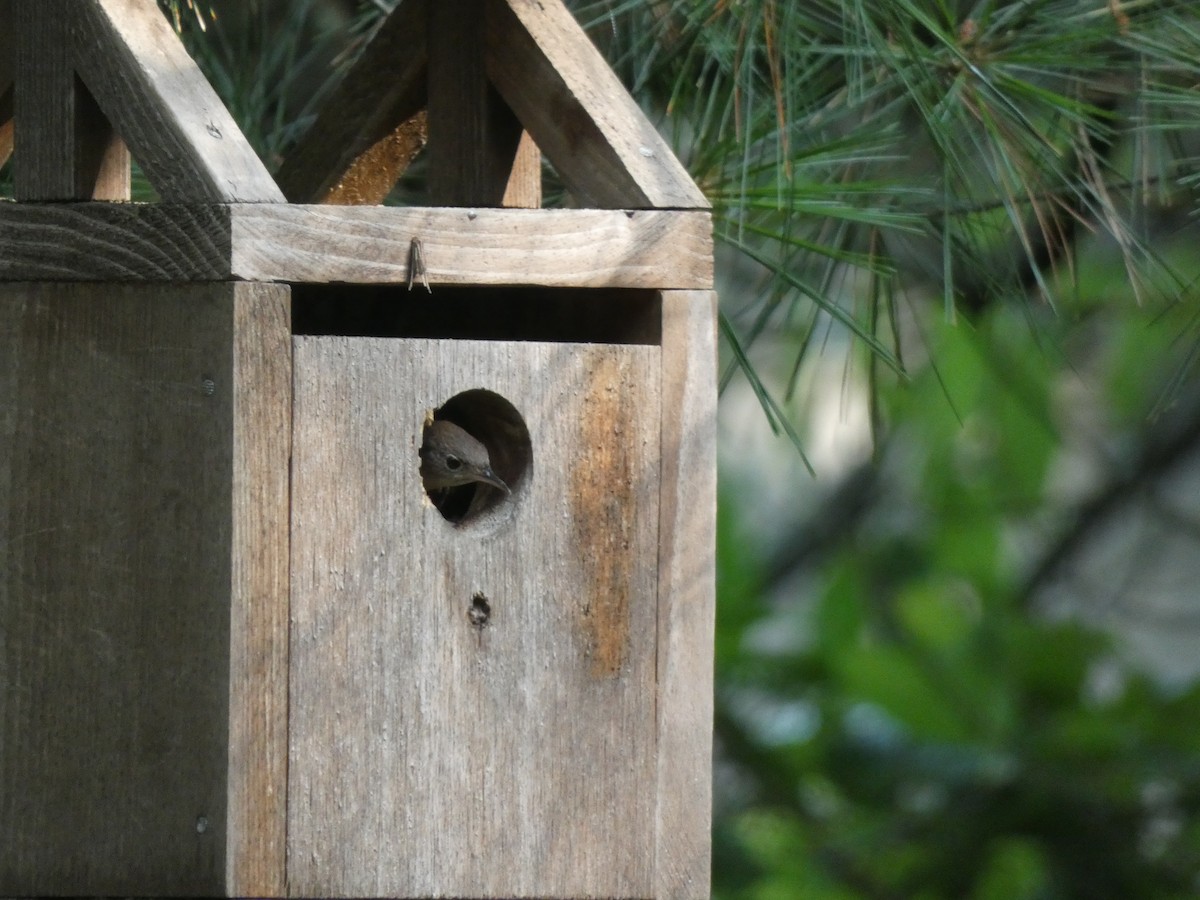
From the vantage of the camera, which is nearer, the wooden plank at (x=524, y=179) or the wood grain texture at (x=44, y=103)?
the wood grain texture at (x=44, y=103)

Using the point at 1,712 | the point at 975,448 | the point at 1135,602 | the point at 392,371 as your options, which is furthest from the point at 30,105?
the point at 1135,602

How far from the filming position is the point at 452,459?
153 centimetres

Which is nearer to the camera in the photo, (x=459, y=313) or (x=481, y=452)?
(x=481, y=452)

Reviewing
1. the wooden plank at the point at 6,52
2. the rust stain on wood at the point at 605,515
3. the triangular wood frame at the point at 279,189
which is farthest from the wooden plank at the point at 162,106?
the rust stain on wood at the point at 605,515

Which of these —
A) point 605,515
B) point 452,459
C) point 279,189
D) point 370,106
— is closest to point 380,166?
point 370,106

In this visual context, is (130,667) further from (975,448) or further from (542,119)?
(975,448)

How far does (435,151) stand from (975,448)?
2.64 meters

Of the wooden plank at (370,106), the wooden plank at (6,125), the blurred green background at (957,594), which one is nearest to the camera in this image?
the wooden plank at (6,125)

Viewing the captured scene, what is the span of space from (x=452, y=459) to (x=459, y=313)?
0.97 ft

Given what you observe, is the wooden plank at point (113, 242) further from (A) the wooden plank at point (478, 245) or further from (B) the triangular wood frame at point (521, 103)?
(B) the triangular wood frame at point (521, 103)

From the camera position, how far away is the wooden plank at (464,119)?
169cm

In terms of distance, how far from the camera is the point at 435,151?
1.75 m

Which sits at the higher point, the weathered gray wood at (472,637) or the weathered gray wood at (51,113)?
the weathered gray wood at (51,113)

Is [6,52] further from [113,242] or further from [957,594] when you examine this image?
[957,594]
